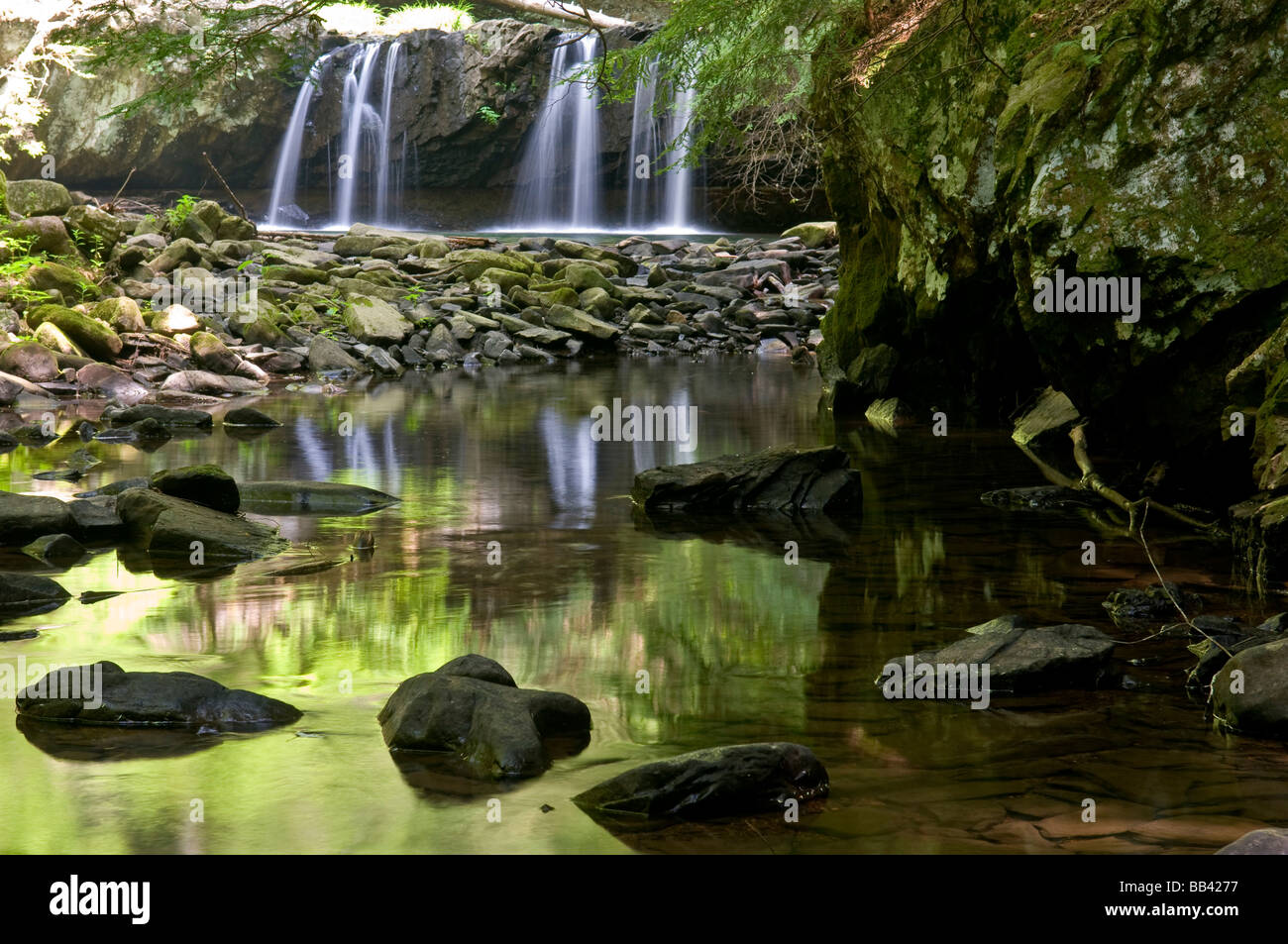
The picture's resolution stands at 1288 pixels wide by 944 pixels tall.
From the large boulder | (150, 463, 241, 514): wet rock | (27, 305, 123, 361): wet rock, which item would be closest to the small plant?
the large boulder

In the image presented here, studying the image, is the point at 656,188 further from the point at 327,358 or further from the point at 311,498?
the point at 311,498

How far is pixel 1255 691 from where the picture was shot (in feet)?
15.7

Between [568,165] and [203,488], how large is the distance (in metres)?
28.9

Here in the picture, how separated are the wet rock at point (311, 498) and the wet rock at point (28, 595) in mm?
2413

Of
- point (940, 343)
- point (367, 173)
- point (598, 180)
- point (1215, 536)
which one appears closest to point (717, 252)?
point (598, 180)

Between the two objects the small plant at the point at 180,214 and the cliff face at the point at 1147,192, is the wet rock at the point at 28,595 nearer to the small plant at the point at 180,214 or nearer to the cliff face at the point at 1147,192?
the cliff face at the point at 1147,192

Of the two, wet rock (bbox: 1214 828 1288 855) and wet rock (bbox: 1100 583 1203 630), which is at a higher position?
wet rock (bbox: 1100 583 1203 630)

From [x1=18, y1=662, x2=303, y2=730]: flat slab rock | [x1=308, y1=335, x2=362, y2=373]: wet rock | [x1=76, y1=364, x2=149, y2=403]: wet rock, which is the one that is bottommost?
[x1=18, y1=662, x2=303, y2=730]: flat slab rock

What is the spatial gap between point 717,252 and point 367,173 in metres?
13.0

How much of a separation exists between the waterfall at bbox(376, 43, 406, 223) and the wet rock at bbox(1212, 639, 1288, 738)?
34828 mm

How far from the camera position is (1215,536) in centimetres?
796

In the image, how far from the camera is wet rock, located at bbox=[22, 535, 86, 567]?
25.3 ft

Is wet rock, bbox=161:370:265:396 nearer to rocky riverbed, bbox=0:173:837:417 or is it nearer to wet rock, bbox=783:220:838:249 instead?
rocky riverbed, bbox=0:173:837:417
